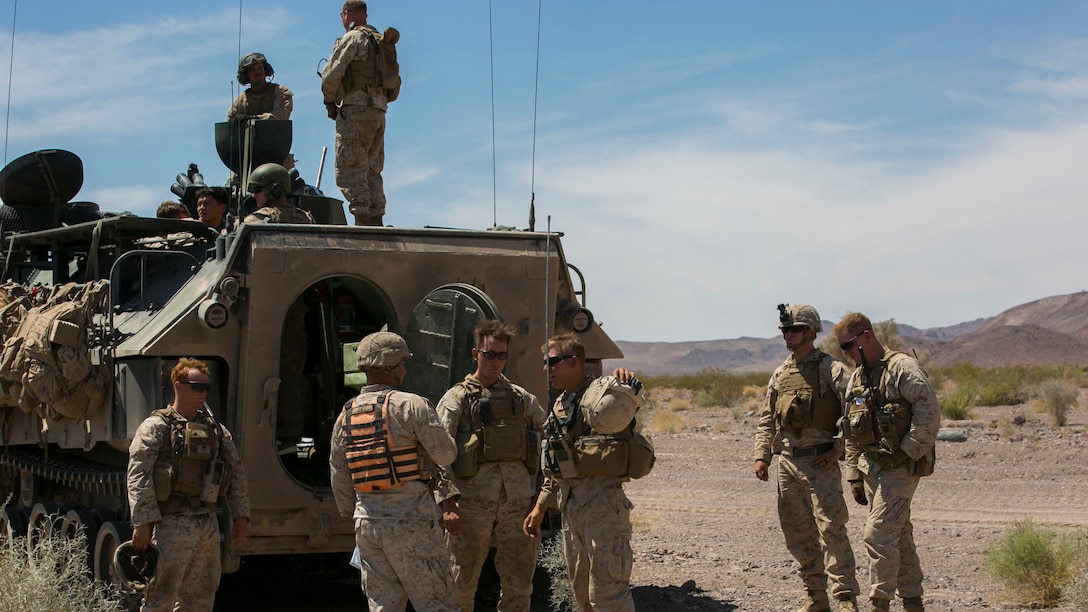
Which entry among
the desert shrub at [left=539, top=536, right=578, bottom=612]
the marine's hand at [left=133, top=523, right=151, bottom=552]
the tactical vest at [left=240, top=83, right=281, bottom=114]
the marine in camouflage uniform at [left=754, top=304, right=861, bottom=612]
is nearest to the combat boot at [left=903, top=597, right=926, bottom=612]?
the marine in camouflage uniform at [left=754, top=304, right=861, bottom=612]

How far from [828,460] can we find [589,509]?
1968 mm

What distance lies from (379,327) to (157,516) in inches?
92.0

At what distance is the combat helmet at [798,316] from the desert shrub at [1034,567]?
2240 mm

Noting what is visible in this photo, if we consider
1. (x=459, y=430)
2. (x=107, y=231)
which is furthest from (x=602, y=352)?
(x=107, y=231)

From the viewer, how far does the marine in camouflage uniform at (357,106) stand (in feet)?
32.1

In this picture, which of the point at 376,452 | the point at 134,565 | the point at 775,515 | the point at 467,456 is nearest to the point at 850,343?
the point at 467,456

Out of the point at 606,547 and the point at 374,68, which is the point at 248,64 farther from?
the point at 606,547

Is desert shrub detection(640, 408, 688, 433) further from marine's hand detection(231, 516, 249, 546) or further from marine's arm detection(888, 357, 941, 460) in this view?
marine's hand detection(231, 516, 249, 546)

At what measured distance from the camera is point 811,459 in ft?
26.5

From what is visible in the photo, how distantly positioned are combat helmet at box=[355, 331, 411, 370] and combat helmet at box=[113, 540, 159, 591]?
4.97 feet

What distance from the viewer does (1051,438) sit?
21016mm

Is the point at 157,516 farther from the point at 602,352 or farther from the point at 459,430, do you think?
the point at 602,352

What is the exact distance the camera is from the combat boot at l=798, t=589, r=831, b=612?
821cm

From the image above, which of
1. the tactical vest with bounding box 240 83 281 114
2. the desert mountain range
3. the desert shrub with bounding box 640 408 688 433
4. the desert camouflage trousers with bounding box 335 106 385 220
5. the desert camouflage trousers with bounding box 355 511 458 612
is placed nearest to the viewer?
the desert camouflage trousers with bounding box 355 511 458 612
